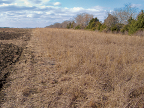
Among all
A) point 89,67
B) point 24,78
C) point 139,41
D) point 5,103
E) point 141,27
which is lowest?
point 5,103

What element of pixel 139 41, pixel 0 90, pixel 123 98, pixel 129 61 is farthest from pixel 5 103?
pixel 139 41

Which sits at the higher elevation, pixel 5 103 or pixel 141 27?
pixel 141 27

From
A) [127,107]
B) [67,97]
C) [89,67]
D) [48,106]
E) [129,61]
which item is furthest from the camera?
[129,61]

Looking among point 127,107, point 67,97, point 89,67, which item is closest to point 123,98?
point 127,107

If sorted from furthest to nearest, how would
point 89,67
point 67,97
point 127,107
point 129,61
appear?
point 129,61, point 89,67, point 67,97, point 127,107

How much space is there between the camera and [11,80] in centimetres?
327

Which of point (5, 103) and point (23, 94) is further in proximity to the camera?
point (23, 94)

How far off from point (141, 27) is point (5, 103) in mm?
16551

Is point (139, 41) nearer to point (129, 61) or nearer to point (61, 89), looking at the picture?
point (129, 61)

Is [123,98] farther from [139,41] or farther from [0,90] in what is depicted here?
[139,41]

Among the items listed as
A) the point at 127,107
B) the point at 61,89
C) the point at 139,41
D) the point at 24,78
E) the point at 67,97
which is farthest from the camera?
the point at 139,41

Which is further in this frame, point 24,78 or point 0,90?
point 24,78

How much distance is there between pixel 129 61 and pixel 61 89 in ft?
10.4

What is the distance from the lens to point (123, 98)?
6.93 feet
